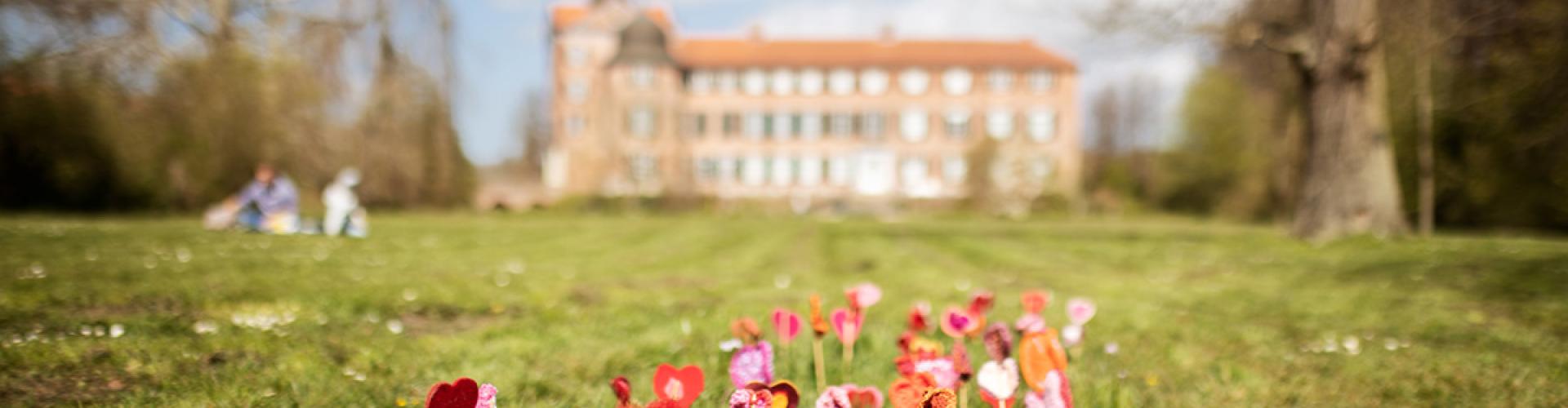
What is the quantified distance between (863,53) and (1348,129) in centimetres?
3664

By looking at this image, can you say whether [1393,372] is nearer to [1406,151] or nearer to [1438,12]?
[1438,12]

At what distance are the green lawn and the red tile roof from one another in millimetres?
37064

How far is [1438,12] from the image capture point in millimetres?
13500

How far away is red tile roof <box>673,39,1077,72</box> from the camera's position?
47500 millimetres

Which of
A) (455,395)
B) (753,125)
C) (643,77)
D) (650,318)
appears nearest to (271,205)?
(650,318)

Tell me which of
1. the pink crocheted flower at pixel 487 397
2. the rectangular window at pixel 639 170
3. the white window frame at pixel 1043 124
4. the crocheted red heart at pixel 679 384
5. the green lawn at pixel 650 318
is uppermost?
the white window frame at pixel 1043 124

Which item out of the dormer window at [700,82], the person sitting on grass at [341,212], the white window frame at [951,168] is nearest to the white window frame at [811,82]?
the dormer window at [700,82]

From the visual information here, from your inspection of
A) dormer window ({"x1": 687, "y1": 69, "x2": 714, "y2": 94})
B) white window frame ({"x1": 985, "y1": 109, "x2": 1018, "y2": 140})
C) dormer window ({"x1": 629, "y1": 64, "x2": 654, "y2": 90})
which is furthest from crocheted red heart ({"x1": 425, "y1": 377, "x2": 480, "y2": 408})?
white window frame ({"x1": 985, "y1": 109, "x2": 1018, "y2": 140})

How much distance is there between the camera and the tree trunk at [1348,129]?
500 inches

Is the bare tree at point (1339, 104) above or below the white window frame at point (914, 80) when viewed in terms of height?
below

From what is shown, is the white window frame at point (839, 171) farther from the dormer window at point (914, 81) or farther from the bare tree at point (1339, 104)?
the bare tree at point (1339, 104)

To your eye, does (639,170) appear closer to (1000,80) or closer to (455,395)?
(1000,80)

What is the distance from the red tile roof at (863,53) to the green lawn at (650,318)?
37064mm

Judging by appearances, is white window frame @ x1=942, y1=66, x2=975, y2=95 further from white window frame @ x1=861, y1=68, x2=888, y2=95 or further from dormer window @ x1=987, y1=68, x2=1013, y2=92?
white window frame @ x1=861, y1=68, x2=888, y2=95
